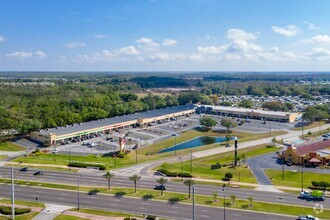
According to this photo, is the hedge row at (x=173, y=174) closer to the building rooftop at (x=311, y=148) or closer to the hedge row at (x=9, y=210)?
the hedge row at (x=9, y=210)

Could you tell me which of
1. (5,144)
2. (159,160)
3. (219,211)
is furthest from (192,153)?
(5,144)

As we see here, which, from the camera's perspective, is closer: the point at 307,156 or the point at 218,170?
the point at 218,170

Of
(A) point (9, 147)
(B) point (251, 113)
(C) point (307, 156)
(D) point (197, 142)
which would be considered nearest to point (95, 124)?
(A) point (9, 147)

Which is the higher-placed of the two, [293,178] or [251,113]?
[251,113]

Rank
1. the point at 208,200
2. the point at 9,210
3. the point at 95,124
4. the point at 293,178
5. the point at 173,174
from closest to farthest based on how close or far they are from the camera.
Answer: the point at 9,210 < the point at 208,200 < the point at 293,178 < the point at 173,174 < the point at 95,124

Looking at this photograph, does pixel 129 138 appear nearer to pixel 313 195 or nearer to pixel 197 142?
pixel 197 142

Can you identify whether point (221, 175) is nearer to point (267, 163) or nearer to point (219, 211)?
point (267, 163)

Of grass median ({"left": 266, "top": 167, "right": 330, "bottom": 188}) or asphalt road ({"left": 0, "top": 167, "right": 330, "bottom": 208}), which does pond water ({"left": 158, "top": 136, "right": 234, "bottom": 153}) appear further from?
grass median ({"left": 266, "top": 167, "right": 330, "bottom": 188})

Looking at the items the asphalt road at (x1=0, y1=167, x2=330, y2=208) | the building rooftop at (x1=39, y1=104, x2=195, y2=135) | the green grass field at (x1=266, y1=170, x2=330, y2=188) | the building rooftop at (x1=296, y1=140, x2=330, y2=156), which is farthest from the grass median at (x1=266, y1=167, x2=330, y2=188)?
the building rooftop at (x1=39, y1=104, x2=195, y2=135)
